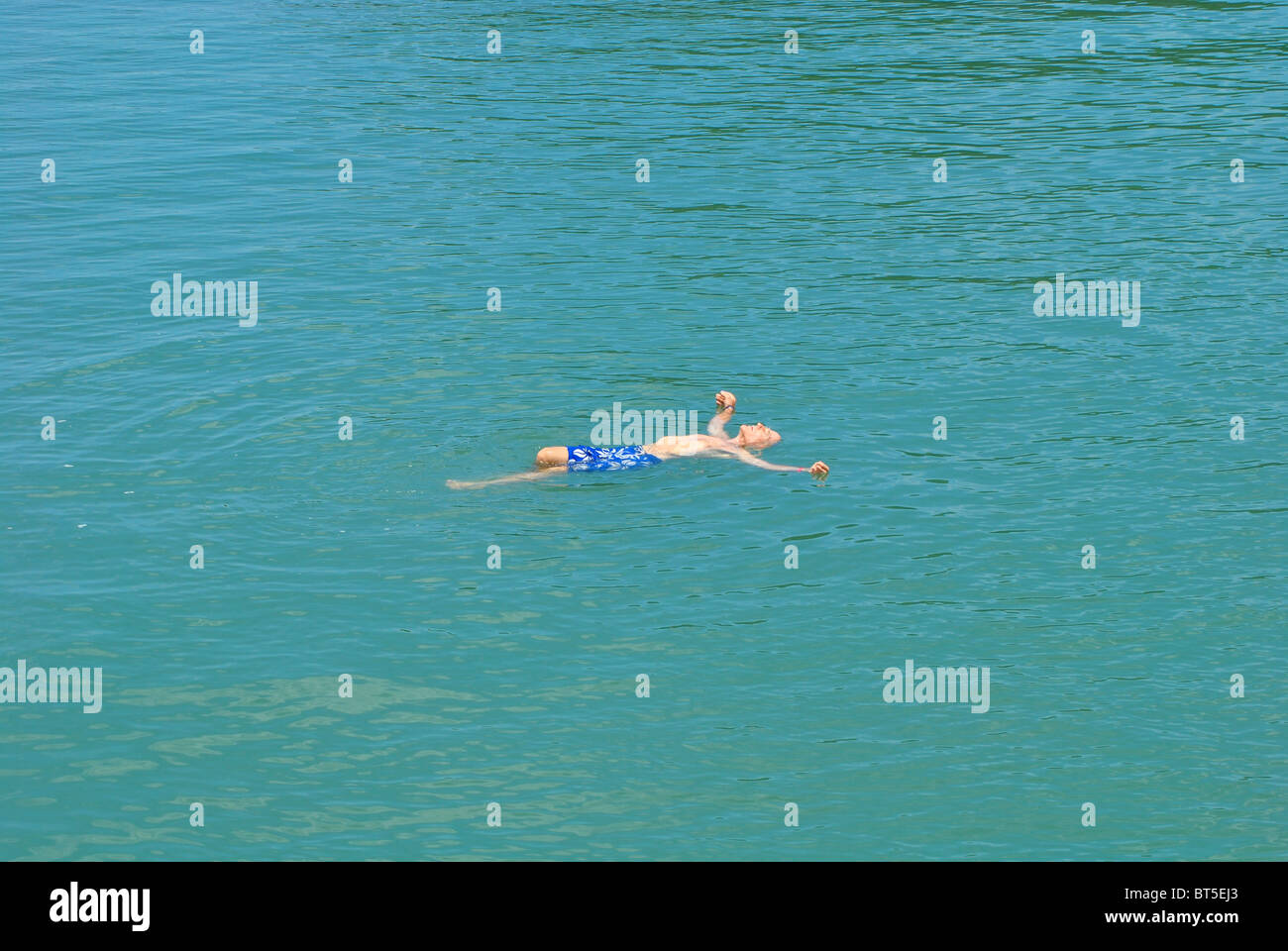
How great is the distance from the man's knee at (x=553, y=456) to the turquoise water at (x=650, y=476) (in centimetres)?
49

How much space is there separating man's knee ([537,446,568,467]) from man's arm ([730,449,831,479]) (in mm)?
2943

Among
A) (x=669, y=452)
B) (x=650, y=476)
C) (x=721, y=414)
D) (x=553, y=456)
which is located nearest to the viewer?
(x=553, y=456)

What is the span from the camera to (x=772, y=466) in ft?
86.0

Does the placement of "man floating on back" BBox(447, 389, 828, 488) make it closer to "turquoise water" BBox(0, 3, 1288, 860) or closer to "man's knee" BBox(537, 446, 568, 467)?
"man's knee" BBox(537, 446, 568, 467)

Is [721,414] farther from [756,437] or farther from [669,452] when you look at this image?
[669,452]

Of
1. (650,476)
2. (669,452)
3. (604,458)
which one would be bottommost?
(650,476)

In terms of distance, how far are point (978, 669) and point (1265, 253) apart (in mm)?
19142

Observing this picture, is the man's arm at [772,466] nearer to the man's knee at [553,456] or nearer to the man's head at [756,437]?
the man's head at [756,437]

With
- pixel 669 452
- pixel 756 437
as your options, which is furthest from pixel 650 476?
pixel 756 437

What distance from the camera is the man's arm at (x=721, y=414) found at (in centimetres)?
2716

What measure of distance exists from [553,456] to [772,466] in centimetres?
369

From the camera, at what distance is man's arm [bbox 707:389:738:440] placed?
2716 centimetres

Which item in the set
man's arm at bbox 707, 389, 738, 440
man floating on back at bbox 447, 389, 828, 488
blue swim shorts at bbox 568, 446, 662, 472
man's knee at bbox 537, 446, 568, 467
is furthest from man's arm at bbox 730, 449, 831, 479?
man's knee at bbox 537, 446, 568, 467

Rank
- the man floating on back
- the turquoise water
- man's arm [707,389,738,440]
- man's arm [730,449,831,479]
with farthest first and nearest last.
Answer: man's arm [707,389,738,440]
the man floating on back
man's arm [730,449,831,479]
the turquoise water
